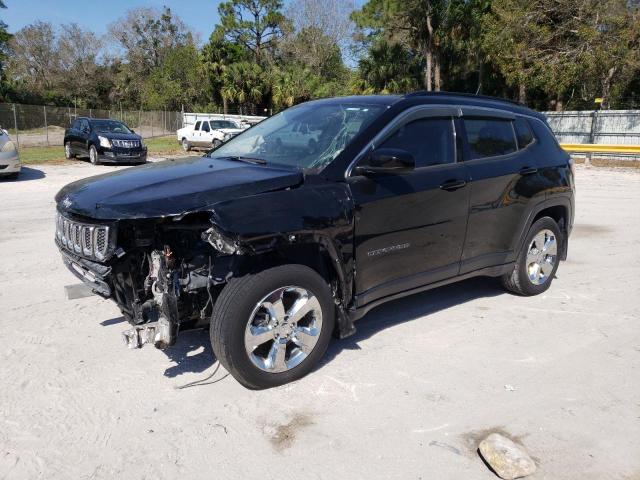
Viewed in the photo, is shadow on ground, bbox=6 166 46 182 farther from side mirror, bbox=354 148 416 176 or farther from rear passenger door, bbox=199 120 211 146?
side mirror, bbox=354 148 416 176

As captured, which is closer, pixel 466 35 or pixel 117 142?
pixel 117 142

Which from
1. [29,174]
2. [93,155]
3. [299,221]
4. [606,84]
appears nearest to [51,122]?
[93,155]

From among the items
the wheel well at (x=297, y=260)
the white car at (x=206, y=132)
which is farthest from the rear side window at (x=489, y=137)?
the white car at (x=206, y=132)

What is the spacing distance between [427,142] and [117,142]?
15.7 m

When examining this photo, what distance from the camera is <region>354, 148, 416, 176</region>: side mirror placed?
3629 millimetres

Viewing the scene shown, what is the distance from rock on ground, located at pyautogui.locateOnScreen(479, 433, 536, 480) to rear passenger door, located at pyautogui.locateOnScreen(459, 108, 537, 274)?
1.86 m

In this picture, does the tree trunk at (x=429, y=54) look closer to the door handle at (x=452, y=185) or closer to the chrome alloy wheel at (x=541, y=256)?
the chrome alloy wheel at (x=541, y=256)

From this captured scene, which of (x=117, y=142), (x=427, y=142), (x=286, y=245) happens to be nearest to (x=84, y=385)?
(x=286, y=245)

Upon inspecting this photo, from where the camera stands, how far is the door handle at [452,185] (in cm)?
423

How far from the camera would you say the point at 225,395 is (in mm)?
3461

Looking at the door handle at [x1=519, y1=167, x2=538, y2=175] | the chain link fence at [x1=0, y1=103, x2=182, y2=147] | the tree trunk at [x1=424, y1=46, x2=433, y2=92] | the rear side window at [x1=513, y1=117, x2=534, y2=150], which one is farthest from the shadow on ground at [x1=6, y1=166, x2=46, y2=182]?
the tree trunk at [x1=424, y1=46, x2=433, y2=92]

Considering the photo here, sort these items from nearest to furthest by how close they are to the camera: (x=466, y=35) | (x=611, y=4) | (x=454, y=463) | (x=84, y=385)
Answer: (x=454, y=463) < (x=84, y=385) < (x=611, y=4) < (x=466, y=35)

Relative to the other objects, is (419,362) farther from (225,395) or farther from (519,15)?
(519,15)

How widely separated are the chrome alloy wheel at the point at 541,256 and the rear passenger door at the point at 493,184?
1.30 ft
